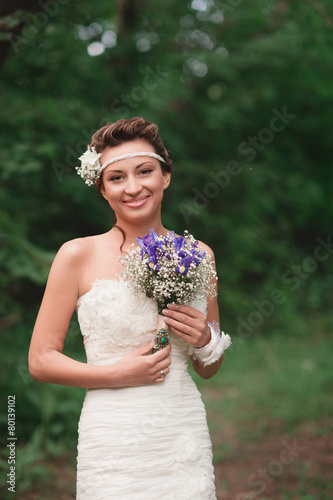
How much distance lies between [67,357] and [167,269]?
59 cm

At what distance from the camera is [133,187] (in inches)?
98.3

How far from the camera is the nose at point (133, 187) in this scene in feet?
8.18

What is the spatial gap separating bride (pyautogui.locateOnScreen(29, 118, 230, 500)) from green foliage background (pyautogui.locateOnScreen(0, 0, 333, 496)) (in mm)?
1442

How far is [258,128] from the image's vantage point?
32.4ft

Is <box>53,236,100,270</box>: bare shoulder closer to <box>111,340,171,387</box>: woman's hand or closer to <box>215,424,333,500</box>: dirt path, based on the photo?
<box>111,340,171,387</box>: woman's hand

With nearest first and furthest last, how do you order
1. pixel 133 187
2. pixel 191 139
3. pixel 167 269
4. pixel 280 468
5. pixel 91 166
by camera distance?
pixel 167 269, pixel 133 187, pixel 91 166, pixel 280 468, pixel 191 139

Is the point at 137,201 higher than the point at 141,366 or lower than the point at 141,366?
higher

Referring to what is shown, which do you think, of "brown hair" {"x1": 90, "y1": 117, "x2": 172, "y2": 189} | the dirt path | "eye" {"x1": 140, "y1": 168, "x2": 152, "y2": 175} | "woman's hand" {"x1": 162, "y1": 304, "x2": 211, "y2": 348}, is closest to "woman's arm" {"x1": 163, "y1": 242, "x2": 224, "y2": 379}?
"woman's hand" {"x1": 162, "y1": 304, "x2": 211, "y2": 348}

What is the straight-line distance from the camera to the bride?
2.33m

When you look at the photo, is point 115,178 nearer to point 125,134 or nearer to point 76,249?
point 125,134

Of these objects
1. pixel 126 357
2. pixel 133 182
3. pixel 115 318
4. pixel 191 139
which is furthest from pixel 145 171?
pixel 191 139

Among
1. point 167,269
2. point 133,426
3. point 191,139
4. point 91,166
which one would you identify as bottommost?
point 133,426

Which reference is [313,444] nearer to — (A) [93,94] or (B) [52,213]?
(B) [52,213]

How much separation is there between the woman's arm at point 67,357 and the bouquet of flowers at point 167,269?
0.77 feet
